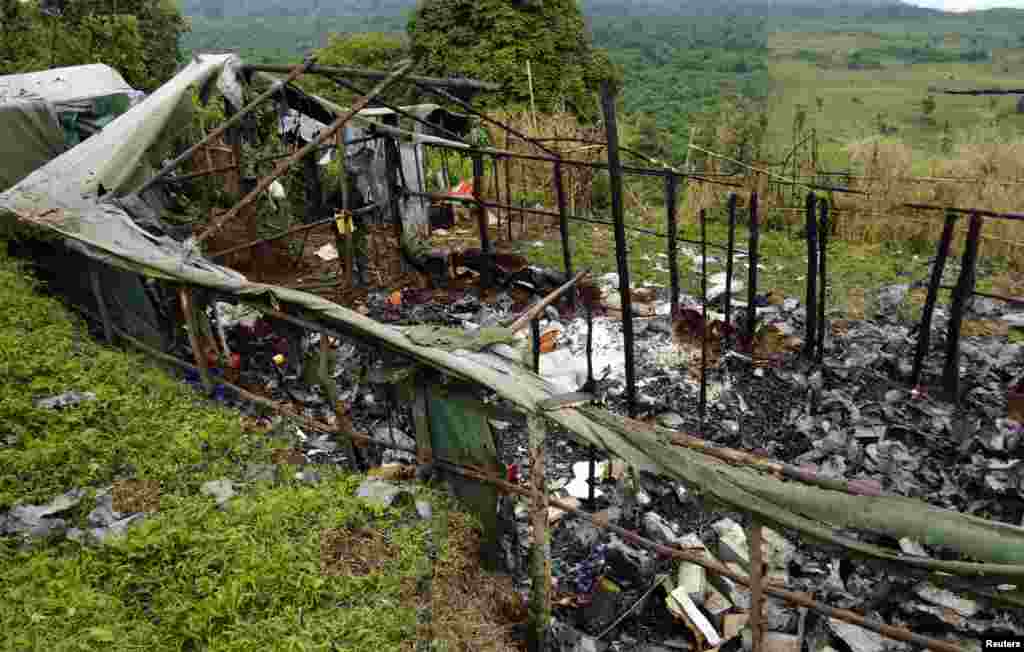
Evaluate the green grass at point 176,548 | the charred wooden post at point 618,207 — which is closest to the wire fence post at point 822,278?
the charred wooden post at point 618,207

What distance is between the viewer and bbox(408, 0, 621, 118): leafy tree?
17969 mm

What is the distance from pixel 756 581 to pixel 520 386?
1.34m

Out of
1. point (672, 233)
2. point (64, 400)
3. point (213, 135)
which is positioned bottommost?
point (64, 400)

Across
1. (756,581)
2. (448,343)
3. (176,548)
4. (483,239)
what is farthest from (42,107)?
(756,581)

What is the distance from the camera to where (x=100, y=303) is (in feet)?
20.2

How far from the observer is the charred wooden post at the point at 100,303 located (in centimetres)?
596

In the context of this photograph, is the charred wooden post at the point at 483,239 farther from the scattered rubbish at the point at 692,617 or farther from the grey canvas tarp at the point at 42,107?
the scattered rubbish at the point at 692,617

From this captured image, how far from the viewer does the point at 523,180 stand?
43.0 feet

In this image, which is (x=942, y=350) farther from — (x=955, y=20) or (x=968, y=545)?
(x=955, y=20)

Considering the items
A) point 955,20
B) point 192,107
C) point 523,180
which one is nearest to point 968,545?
point 192,107

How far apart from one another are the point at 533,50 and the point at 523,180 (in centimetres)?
670

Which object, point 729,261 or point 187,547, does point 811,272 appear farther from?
point 187,547

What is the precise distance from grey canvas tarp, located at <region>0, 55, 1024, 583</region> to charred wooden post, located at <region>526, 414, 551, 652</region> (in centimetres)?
15

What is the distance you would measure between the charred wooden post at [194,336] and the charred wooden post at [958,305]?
6.47 metres
